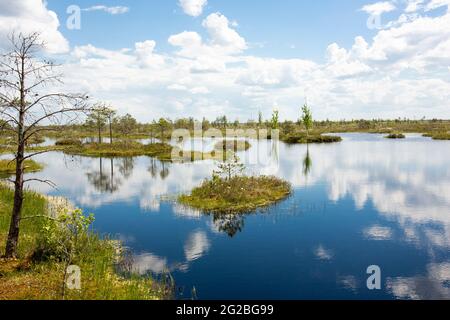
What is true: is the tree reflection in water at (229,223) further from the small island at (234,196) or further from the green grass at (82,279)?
the green grass at (82,279)

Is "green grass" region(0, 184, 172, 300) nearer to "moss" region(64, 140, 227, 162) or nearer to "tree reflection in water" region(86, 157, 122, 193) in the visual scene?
"tree reflection in water" region(86, 157, 122, 193)

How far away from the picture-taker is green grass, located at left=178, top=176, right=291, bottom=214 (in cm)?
3088

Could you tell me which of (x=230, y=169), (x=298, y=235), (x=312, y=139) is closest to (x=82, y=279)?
(x=298, y=235)

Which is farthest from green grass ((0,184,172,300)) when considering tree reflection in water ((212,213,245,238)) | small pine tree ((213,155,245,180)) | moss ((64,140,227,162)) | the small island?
moss ((64,140,227,162))

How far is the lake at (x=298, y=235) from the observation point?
16.8 m

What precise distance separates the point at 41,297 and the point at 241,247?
1129 cm

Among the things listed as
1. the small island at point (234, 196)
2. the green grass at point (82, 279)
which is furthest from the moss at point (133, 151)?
the green grass at point (82, 279)

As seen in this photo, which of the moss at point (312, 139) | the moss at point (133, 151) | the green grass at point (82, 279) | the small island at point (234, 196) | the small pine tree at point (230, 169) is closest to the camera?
the green grass at point (82, 279)

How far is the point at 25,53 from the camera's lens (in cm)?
1541

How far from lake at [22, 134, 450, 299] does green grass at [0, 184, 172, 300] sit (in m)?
1.43

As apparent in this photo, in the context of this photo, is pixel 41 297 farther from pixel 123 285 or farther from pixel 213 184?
pixel 213 184

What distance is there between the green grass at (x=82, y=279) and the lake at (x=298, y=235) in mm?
1427

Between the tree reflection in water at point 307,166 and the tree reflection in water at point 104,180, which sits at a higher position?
the tree reflection in water at point 307,166

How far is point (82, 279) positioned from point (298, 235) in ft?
44.6
